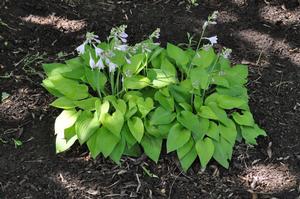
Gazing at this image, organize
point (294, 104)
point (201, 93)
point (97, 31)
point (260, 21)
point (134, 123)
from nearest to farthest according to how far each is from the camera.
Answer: point (134, 123) < point (201, 93) < point (294, 104) < point (97, 31) < point (260, 21)

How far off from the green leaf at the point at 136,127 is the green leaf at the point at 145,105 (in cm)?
6

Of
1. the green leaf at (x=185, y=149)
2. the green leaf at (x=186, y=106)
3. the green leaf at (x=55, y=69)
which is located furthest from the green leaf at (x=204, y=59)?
the green leaf at (x=55, y=69)

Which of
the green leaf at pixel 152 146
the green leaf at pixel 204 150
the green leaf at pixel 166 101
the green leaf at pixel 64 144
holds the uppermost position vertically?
the green leaf at pixel 166 101

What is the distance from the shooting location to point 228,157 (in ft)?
12.3

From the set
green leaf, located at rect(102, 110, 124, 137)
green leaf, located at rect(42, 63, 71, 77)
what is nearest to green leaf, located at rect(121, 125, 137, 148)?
green leaf, located at rect(102, 110, 124, 137)

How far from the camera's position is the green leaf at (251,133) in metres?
3.87

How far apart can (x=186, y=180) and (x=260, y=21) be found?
2.33m

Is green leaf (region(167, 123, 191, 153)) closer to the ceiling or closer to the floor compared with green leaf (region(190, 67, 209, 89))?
closer to the floor

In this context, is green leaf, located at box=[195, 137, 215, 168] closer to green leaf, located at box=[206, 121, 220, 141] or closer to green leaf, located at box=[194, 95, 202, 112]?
green leaf, located at box=[206, 121, 220, 141]

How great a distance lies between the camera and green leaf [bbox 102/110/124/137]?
3514mm

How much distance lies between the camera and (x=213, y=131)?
3.70 m

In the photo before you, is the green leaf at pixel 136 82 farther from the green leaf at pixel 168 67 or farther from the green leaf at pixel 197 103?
the green leaf at pixel 197 103

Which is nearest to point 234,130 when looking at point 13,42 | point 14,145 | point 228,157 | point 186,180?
point 228,157

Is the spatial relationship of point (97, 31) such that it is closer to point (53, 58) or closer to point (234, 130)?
point (53, 58)
